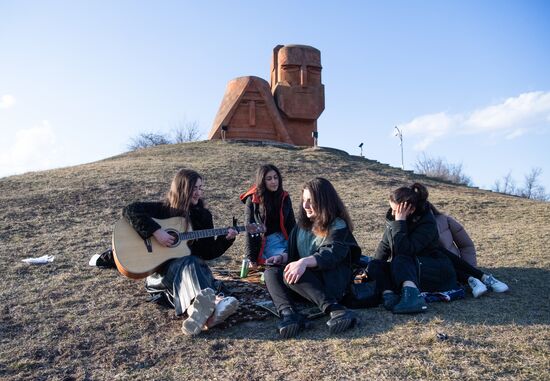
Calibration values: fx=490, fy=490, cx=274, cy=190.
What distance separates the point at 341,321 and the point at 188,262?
4.16 feet

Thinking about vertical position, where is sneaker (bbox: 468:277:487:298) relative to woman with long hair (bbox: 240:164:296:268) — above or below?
below

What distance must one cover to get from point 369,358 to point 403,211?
5.16 feet

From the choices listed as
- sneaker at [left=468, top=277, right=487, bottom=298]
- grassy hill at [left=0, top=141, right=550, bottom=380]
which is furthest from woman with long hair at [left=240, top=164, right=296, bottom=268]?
sneaker at [left=468, top=277, right=487, bottom=298]

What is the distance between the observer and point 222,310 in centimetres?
356

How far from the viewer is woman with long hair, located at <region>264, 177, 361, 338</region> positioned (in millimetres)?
3531

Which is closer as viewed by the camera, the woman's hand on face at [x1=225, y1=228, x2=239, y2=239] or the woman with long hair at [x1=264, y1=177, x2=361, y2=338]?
the woman with long hair at [x1=264, y1=177, x2=361, y2=338]

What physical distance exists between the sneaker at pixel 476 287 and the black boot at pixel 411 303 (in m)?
0.72

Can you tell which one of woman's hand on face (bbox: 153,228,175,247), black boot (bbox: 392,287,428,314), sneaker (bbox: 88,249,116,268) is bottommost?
black boot (bbox: 392,287,428,314)

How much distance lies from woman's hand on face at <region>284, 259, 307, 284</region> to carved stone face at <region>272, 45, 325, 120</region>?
16945 mm

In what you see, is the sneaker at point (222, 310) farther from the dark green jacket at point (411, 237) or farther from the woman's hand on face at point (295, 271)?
the dark green jacket at point (411, 237)

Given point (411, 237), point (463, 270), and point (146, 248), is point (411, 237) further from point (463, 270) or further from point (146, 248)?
point (146, 248)

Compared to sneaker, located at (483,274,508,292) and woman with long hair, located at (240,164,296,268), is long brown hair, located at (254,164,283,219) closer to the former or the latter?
woman with long hair, located at (240,164,296,268)

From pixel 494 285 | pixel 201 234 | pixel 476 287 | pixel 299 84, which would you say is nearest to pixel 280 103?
pixel 299 84

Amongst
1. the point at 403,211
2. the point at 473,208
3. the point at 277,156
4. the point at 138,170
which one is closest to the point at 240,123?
the point at 277,156
